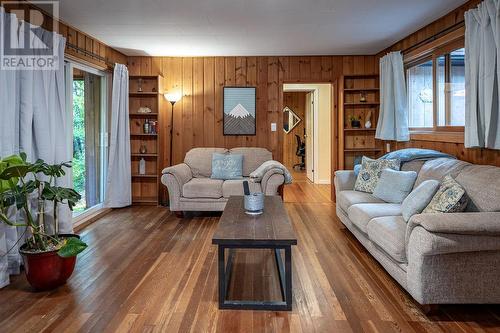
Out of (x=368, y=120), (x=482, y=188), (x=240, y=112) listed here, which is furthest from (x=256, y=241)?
(x=368, y=120)

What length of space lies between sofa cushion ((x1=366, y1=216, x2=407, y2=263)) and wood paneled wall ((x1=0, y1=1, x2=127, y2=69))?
365 centimetres

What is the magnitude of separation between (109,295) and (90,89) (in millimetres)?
3325

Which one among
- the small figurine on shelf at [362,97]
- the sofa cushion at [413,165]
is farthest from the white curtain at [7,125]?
the small figurine on shelf at [362,97]

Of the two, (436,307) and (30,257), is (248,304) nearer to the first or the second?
(436,307)

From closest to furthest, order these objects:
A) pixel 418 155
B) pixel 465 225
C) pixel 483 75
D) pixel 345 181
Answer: pixel 465 225, pixel 483 75, pixel 418 155, pixel 345 181

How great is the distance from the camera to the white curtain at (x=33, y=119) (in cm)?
281

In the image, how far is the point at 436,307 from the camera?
2275mm

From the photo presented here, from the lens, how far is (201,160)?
18.2ft

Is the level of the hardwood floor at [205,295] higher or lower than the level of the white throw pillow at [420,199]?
lower

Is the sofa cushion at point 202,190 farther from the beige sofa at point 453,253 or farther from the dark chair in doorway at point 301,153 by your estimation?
the dark chair in doorway at point 301,153

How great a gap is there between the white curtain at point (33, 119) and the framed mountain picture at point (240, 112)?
106 inches

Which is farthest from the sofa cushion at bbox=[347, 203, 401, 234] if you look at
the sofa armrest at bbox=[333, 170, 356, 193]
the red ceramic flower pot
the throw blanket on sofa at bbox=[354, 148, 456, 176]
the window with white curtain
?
the red ceramic flower pot

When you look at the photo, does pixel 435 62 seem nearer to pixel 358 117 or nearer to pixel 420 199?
pixel 358 117

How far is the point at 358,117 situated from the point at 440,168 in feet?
9.04
